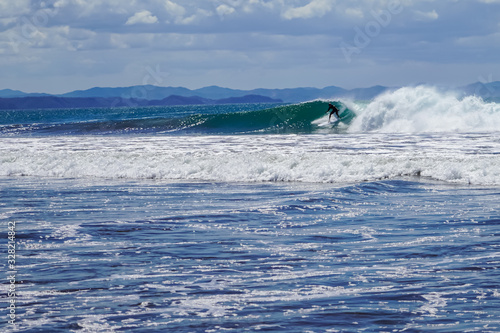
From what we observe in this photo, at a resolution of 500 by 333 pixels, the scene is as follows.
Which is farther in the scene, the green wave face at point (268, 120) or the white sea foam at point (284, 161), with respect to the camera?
the green wave face at point (268, 120)

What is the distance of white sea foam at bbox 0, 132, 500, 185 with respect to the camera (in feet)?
59.1

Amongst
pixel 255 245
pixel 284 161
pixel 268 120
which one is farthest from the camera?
pixel 268 120

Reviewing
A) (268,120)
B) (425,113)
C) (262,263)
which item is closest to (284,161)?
(262,263)

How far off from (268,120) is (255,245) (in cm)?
3769

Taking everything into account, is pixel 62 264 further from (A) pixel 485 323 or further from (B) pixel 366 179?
(B) pixel 366 179

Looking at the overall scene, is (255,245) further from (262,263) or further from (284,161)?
(284,161)

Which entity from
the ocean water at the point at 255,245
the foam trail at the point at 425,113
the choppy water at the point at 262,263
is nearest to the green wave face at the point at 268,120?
the foam trail at the point at 425,113

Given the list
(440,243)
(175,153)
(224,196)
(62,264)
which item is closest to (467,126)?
(175,153)

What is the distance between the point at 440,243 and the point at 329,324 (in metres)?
3.62

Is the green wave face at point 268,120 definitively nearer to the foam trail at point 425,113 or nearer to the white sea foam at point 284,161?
the foam trail at point 425,113

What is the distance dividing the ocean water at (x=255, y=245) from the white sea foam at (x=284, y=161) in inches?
3.1

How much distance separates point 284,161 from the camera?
20.0 meters

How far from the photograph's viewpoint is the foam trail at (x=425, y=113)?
37625mm

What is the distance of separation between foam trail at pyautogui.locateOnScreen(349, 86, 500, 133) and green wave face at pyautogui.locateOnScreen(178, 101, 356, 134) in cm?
258
